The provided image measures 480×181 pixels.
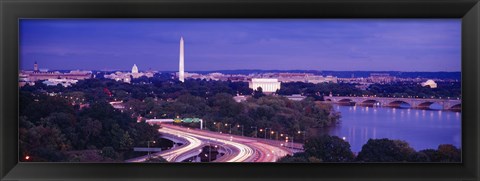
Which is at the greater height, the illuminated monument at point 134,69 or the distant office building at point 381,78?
the illuminated monument at point 134,69

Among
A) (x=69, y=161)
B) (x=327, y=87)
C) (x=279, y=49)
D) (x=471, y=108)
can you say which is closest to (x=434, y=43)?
(x=471, y=108)

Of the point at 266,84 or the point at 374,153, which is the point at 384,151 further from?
the point at 266,84

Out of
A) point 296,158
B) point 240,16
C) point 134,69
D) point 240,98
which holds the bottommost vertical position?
point 296,158

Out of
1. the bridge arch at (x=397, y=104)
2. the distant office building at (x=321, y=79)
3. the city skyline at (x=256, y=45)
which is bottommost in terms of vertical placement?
the bridge arch at (x=397, y=104)

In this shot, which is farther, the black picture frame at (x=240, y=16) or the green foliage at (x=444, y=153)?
the green foliage at (x=444, y=153)

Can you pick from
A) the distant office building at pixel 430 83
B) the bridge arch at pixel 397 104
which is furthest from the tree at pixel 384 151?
the distant office building at pixel 430 83

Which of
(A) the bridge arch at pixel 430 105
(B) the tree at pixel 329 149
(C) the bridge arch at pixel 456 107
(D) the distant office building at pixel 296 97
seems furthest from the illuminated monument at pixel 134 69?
(C) the bridge arch at pixel 456 107

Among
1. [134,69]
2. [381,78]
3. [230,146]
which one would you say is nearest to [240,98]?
[230,146]

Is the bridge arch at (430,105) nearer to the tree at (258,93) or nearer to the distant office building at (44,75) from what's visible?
the tree at (258,93)
